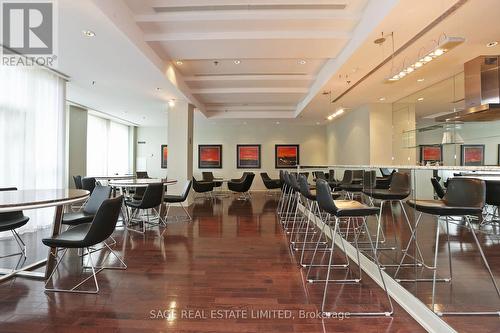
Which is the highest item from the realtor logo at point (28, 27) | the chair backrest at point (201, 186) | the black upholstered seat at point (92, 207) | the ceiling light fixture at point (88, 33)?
the realtor logo at point (28, 27)

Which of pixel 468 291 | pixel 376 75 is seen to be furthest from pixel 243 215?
pixel 468 291

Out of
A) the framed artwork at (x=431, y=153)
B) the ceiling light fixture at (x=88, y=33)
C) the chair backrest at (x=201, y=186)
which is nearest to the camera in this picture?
the ceiling light fixture at (x=88, y=33)

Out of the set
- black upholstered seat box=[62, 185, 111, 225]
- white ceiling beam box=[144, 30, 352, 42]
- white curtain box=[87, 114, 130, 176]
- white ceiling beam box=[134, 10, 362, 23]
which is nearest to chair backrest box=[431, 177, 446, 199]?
white ceiling beam box=[134, 10, 362, 23]

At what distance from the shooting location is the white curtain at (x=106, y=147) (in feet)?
31.2

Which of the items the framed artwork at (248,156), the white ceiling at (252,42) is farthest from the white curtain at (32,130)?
the framed artwork at (248,156)

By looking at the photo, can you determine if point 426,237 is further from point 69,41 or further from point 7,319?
point 69,41

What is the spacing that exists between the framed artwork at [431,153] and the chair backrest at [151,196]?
589 centimetres

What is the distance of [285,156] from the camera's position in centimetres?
1212

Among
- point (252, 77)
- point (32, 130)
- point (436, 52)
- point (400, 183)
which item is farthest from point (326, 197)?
point (32, 130)

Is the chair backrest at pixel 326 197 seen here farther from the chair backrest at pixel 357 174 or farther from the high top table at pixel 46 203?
the high top table at pixel 46 203

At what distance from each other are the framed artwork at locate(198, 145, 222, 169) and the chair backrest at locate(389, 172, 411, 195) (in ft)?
31.7

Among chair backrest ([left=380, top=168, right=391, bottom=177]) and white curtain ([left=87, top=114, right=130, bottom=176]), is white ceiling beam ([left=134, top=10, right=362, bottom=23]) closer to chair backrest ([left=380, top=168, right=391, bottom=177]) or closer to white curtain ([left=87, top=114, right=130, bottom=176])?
chair backrest ([left=380, top=168, right=391, bottom=177])

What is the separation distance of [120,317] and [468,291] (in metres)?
2.85

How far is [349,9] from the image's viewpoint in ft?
12.1
